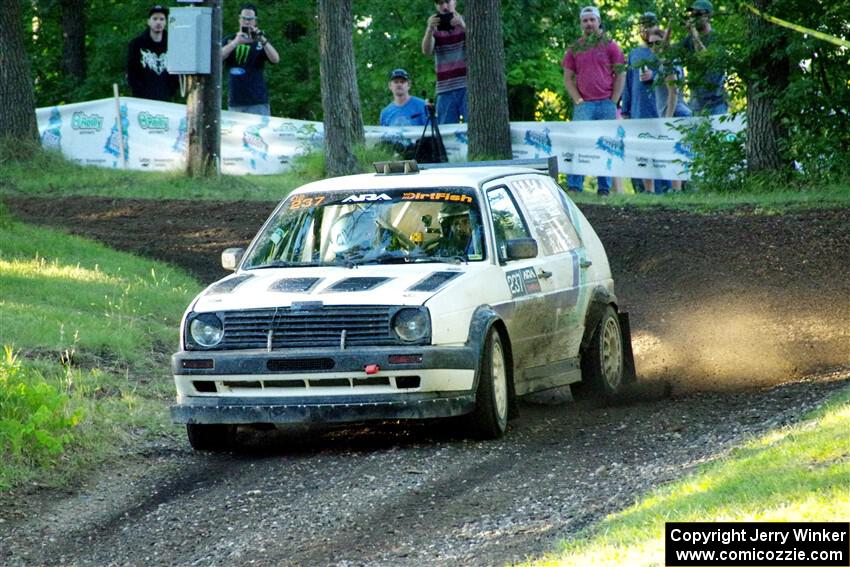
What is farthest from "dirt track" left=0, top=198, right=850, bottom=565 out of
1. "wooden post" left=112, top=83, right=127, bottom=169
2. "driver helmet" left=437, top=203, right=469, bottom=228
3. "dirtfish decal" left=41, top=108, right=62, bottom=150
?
"dirtfish decal" left=41, top=108, right=62, bottom=150

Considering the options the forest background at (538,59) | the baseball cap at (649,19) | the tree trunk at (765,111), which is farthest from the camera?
the baseball cap at (649,19)

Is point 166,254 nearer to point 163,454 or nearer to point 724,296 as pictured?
point 724,296

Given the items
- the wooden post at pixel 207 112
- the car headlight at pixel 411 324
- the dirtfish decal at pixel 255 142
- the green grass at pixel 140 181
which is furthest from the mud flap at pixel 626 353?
the dirtfish decal at pixel 255 142

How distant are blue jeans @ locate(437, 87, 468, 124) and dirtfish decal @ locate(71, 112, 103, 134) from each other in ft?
21.9

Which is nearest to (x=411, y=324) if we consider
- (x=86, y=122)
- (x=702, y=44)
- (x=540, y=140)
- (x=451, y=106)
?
(x=702, y=44)

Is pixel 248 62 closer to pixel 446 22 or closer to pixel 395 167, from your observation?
pixel 446 22

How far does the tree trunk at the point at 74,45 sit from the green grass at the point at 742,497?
107 feet

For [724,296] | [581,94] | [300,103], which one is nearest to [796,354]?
[724,296]

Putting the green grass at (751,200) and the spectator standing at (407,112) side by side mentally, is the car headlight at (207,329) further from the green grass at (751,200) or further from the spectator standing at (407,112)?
the spectator standing at (407,112)

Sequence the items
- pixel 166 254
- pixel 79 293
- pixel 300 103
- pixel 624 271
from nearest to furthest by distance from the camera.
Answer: pixel 79 293 < pixel 624 271 < pixel 166 254 < pixel 300 103

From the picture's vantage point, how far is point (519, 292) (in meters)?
10.5

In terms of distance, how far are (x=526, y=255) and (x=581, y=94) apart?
14.7m

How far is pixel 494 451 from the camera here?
9.38 metres

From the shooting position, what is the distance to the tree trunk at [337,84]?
23703 mm
